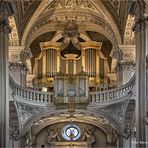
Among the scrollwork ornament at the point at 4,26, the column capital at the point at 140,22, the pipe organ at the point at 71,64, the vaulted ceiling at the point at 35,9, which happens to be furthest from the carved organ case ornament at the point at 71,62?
the scrollwork ornament at the point at 4,26

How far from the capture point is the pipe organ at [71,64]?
3984 cm

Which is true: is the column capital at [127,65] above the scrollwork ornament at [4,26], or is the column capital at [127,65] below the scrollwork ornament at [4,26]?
below

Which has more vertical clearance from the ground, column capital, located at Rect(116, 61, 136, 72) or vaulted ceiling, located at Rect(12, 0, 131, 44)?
vaulted ceiling, located at Rect(12, 0, 131, 44)

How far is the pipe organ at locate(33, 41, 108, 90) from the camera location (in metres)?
39.8

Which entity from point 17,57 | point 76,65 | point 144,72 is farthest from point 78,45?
point 144,72

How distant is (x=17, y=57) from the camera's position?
3725 cm

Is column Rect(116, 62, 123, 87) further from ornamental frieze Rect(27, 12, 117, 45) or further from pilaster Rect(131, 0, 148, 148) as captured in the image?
pilaster Rect(131, 0, 148, 148)

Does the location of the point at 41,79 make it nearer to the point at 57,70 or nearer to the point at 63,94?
the point at 57,70

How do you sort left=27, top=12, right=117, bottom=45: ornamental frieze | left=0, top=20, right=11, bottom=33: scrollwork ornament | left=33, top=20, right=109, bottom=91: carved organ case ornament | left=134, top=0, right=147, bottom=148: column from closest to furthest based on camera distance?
1. left=134, top=0, right=147, bottom=148: column
2. left=0, top=20, right=11, bottom=33: scrollwork ornament
3. left=27, top=12, right=117, bottom=45: ornamental frieze
4. left=33, top=20, right=109, bottom=91: carved organ case ornament

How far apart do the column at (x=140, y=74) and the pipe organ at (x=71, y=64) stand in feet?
38.3

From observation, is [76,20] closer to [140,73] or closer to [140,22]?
[140,22]

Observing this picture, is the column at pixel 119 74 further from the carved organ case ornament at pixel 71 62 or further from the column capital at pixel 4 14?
the column capital at pixel 4 14

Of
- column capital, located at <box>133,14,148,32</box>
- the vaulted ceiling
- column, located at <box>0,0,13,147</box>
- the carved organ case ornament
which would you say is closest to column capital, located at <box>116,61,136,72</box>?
the vaulted ceiling

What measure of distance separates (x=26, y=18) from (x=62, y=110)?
6124mm
